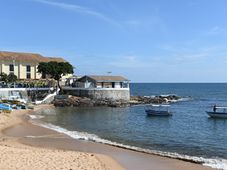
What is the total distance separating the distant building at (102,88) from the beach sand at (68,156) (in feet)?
141

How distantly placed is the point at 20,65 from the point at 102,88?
23.5m

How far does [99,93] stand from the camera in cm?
7925

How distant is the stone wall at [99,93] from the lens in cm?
7906

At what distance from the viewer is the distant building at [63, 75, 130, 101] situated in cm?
7931

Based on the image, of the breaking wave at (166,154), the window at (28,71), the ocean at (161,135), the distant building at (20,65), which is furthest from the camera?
the window at (28,71)

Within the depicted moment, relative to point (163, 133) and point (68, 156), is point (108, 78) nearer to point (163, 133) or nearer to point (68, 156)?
point (163, 133)

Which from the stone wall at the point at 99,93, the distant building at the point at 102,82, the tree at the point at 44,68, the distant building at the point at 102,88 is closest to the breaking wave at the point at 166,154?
the stone wall at the point at 99,93

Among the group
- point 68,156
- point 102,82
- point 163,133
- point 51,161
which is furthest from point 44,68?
point 51,161

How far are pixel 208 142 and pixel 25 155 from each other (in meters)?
18.6

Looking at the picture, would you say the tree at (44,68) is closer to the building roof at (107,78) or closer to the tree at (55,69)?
the tree at (55,69)

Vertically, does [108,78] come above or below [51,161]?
above

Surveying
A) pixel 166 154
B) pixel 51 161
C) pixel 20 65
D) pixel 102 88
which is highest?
pixel 20 65

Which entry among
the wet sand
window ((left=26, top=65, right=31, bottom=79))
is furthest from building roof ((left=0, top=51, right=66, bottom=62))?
the wet sand

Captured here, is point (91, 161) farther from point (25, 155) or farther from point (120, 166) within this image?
point (25, 155)
